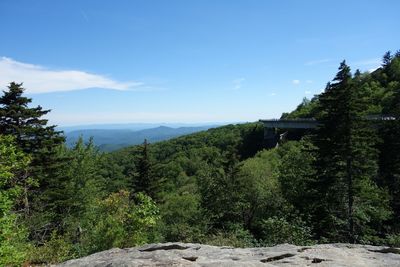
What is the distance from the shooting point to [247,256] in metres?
11.0

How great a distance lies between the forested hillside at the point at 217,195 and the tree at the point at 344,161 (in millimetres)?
74

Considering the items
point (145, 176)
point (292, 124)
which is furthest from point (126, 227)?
point (292, 124)

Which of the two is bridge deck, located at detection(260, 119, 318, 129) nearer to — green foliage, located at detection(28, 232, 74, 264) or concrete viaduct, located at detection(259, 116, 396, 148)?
concrete viaduct, located at detection(259, 116, 396, 148)

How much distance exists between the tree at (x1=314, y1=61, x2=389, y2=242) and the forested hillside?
74mm

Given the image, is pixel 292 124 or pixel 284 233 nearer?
pixel 284 233

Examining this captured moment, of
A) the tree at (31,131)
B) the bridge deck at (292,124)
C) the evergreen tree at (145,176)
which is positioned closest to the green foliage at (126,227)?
the tree at (31,131)

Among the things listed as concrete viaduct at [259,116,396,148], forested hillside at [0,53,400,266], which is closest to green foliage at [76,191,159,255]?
forested hillside at [0,53,400,266]

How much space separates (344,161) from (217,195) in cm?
1539

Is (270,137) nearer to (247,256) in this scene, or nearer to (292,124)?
(292,124)

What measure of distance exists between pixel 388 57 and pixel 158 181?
384 feet

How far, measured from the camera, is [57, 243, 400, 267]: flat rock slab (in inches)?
394

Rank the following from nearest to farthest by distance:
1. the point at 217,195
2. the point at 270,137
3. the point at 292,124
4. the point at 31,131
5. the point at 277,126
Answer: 1. the point at 31,131
2. the point at 217,195
3. the point at 292,124
4. the point at 277,126
5. the point at 270,137

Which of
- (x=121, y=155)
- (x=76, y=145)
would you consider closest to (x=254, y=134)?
(x=121, y=155)

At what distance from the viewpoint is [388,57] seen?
135 m
